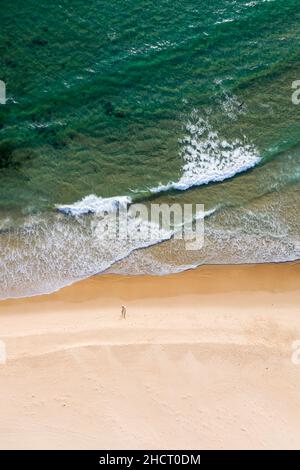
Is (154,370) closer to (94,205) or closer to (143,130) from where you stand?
(94,205)

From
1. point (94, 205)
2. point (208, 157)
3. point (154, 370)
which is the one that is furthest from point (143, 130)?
point (154, 370)

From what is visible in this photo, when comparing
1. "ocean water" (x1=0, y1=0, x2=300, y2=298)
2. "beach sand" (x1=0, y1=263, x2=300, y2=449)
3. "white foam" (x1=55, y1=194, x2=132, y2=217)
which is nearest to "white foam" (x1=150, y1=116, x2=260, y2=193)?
"ocean water" (x1=0, y1=0, x2=300, y2=298)

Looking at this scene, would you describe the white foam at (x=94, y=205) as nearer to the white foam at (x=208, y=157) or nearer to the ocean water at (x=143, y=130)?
the ocean water at (x=143, y=130)

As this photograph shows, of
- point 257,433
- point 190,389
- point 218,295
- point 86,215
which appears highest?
point 86,215

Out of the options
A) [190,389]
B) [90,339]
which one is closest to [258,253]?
[190,389]

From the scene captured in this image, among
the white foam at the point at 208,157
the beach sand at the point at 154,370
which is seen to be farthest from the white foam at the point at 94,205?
the beach sand at the point at 154,370

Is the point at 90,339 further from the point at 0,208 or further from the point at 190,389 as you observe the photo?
the point at 0,208

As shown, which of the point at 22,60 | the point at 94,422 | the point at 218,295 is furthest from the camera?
the point at 22,60

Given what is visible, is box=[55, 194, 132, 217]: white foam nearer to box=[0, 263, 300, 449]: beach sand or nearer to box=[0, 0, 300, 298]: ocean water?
box=[0, 0, 300, 298]: ocean water
